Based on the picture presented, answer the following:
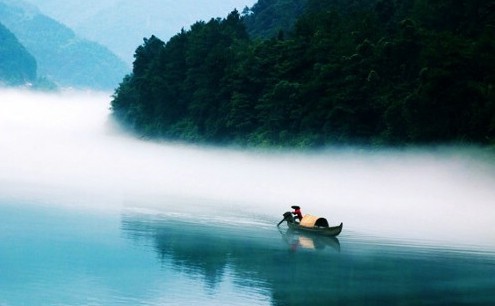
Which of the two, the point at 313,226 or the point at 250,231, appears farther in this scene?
the point at 313,226

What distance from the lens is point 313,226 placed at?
45.0 metres

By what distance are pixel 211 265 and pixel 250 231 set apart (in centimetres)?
1048

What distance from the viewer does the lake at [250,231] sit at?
2977cm

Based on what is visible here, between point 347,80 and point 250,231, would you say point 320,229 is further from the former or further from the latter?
point 347,80

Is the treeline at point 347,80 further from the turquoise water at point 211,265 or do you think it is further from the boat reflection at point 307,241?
the turquoise water at point 211,265

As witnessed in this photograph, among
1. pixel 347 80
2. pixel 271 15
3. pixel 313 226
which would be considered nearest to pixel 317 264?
pixel 313 226

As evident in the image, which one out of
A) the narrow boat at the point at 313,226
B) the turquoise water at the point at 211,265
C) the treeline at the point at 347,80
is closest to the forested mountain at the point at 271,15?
the treeline at the point at 347,80

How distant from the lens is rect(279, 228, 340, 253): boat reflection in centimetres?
4125

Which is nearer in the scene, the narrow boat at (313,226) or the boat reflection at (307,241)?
the boat reflection at (307,241)

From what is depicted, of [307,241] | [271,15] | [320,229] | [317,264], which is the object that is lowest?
[317,264]

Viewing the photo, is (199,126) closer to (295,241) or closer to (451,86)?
(451,86)

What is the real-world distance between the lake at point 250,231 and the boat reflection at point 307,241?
0.14 meters

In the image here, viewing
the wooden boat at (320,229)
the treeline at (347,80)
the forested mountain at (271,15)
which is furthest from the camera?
the forested mountain at (271,15)

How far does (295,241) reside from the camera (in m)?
42.9
